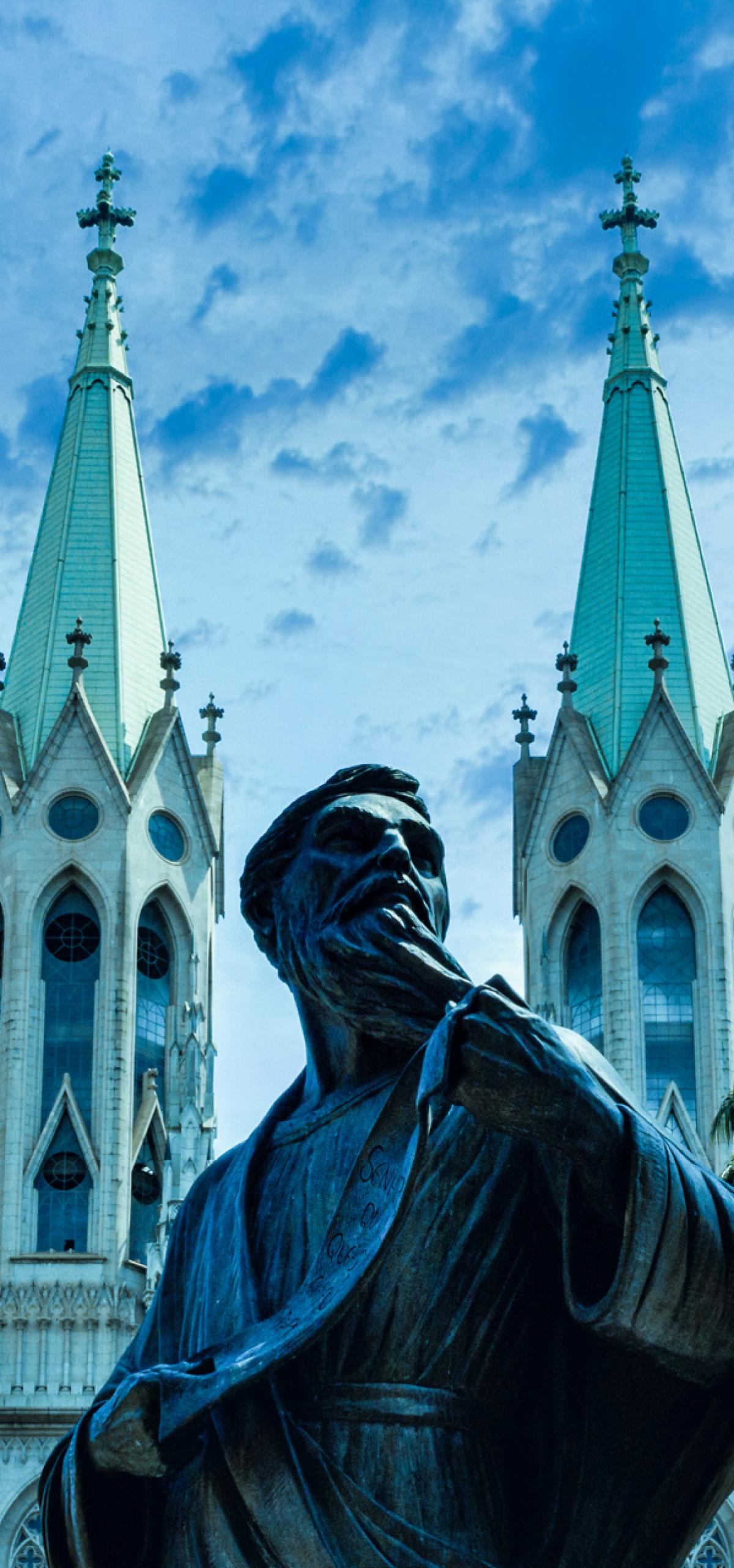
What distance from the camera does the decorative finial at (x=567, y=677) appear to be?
5038cm

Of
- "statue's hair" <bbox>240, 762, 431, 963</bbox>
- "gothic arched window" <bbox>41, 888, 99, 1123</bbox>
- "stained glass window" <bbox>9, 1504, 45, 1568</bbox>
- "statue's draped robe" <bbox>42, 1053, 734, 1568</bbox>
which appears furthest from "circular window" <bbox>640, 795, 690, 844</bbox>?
"statue's draped robe" <bbox>42, 1053, 734, 1568</bbox>

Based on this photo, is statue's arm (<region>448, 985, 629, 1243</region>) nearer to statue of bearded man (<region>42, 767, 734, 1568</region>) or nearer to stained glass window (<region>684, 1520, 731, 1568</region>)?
statue of bearded man (<region>42, 767, 734, 1568</region>)

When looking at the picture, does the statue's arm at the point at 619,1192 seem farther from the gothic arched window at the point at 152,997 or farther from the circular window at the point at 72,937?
the circular window at the point at 72,937

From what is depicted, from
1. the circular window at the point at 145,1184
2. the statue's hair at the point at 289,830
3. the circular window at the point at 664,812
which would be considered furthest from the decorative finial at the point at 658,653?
the statue's hair at the point at 289,830

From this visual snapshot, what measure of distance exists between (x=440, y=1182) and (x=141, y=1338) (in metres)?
0.70

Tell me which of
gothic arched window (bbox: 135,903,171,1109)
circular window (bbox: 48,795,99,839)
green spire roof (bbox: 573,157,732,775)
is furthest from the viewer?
green spire roof (bbox: 573,157,732,775)

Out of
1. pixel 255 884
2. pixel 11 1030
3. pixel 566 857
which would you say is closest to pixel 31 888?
pixel 11 1030

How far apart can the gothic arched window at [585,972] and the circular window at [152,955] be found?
6.57 metres

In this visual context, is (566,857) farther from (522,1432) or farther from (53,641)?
(522,1432)

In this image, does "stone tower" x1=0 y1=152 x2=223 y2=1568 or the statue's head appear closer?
the statue's head

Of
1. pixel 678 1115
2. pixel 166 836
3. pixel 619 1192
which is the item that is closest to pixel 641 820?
pixel 678 1115

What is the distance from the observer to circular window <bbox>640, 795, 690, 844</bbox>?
48281 millimetres

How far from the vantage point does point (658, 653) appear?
1961 inches

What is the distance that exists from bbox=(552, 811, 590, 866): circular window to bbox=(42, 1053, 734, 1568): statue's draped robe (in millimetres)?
44018
